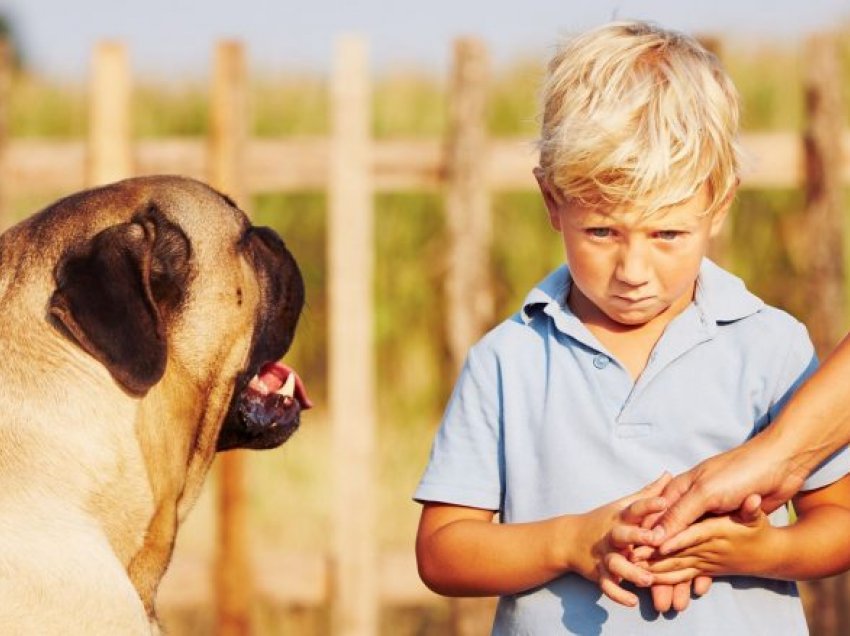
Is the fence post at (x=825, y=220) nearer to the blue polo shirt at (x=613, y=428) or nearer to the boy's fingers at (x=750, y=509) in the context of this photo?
the blue polo shirt at (x=613, y=428)

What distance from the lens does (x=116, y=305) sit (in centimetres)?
310

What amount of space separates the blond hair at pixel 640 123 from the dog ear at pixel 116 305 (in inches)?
36.0

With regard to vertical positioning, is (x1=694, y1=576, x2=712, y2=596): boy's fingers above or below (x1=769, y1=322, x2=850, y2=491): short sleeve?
below

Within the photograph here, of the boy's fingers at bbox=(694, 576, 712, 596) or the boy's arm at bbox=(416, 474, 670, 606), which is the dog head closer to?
the boy's arm at bbox=(416, 474, 670, 606)

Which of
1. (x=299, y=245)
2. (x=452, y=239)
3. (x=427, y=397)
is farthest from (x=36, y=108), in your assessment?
(x=452, y=239)

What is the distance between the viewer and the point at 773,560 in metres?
2.79

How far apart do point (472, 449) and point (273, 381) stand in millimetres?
A: 875

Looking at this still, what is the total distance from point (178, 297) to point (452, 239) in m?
3.19

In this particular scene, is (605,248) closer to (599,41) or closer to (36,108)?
(599,41)

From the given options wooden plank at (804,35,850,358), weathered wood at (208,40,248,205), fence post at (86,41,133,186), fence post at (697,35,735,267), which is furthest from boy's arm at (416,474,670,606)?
fence post at (86,41,133,186)

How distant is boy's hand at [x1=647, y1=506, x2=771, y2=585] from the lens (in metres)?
2.72

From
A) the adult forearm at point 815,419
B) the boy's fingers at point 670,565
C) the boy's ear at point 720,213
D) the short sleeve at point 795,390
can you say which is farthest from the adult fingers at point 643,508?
the boy's ear at point 720,213

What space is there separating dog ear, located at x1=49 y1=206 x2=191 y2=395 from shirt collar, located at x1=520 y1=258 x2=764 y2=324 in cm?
81

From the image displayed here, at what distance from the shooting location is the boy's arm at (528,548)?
2729mm
